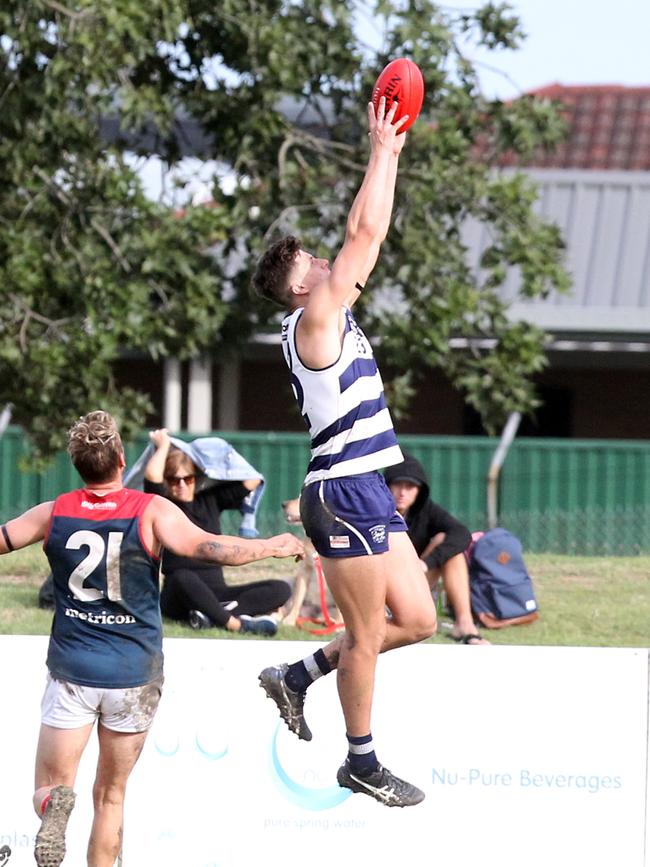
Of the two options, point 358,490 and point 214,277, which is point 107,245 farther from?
point 358,490

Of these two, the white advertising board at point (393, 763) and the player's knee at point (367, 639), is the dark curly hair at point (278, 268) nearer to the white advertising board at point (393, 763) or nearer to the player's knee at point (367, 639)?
the player's knee at point (367, 639)

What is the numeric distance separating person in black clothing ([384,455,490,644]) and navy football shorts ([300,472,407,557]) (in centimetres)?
332

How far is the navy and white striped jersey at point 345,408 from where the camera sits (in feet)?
16.9

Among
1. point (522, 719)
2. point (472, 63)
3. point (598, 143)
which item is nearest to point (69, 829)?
point (522, 719)

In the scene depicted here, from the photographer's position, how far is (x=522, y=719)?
22.4ft

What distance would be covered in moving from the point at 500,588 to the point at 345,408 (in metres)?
4.19

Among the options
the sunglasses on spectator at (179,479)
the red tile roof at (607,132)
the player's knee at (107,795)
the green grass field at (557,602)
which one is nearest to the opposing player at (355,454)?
the player's knee at (107,795)

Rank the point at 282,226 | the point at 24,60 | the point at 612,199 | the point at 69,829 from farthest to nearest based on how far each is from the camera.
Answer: the point at 612,199
the point at 282,226
the point at 24,60
the point at 69,829

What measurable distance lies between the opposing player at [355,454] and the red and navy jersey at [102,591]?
2.18ft

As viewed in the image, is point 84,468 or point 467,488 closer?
point 84,468

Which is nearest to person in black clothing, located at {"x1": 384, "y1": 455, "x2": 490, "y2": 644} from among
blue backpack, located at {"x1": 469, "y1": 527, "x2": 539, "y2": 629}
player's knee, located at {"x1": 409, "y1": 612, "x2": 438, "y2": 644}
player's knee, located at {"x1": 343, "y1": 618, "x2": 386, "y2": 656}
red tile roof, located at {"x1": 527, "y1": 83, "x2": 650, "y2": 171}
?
blue backpack, located at {"x1": 469, "y1": 527, "x2": 539, "y2": 629}

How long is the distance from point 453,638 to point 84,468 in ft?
12.9

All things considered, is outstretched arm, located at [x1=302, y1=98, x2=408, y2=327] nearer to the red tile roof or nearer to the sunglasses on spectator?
the sunglasses on spectator

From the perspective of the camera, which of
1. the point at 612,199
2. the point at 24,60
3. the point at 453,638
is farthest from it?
the point at 612,199
